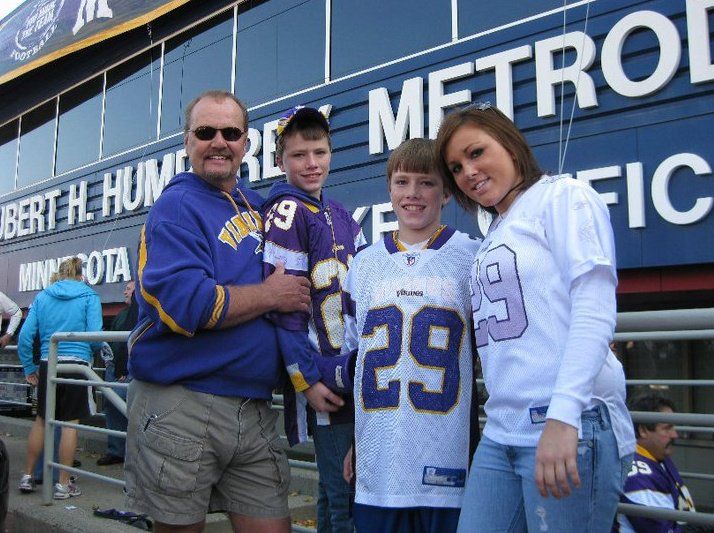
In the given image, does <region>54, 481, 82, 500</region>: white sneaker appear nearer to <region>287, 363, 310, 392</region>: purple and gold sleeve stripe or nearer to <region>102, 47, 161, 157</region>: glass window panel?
<region>287, 363, 310, 392</region>: purple and gold sleeve stripe

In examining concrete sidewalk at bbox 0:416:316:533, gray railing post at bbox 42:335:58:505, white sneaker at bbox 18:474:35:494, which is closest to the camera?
concrete sidewalk at bbox 0:416:316:533

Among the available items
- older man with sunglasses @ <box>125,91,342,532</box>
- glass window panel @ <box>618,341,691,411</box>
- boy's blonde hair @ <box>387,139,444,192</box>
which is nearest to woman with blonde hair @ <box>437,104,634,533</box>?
boy's blonde hair @ <box>387,139,444,192</box>

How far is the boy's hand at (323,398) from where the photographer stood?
214 centimetres

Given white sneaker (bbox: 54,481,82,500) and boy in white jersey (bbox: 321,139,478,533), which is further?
white sneaker (bbox: 54,481,82,500)

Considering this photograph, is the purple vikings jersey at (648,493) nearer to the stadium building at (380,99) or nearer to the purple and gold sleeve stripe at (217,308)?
the purple and gold sleeve stripe at (217,308)

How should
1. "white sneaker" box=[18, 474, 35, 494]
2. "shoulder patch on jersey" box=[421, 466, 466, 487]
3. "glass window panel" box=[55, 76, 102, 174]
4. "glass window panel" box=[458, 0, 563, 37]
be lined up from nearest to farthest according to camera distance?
"shoulder patch on jersey" box=[421, 466, 466, 487] < "white sneaker" box=[18, 474, 35, 494] < "glass window panel" box=[458, 0, 563, 37] < "glass window panel" box=[55, 76, 102, 174]

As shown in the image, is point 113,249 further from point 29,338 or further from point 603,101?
point 603,101

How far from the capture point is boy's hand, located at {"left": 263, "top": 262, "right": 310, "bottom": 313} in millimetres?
2139

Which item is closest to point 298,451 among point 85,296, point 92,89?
point 85,296

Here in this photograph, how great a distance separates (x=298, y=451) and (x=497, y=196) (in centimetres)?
530

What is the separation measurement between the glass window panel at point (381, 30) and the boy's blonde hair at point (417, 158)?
476cm

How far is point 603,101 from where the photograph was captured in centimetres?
547

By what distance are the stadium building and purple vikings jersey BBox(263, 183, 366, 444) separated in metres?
2.70

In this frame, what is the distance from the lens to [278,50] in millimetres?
8344
